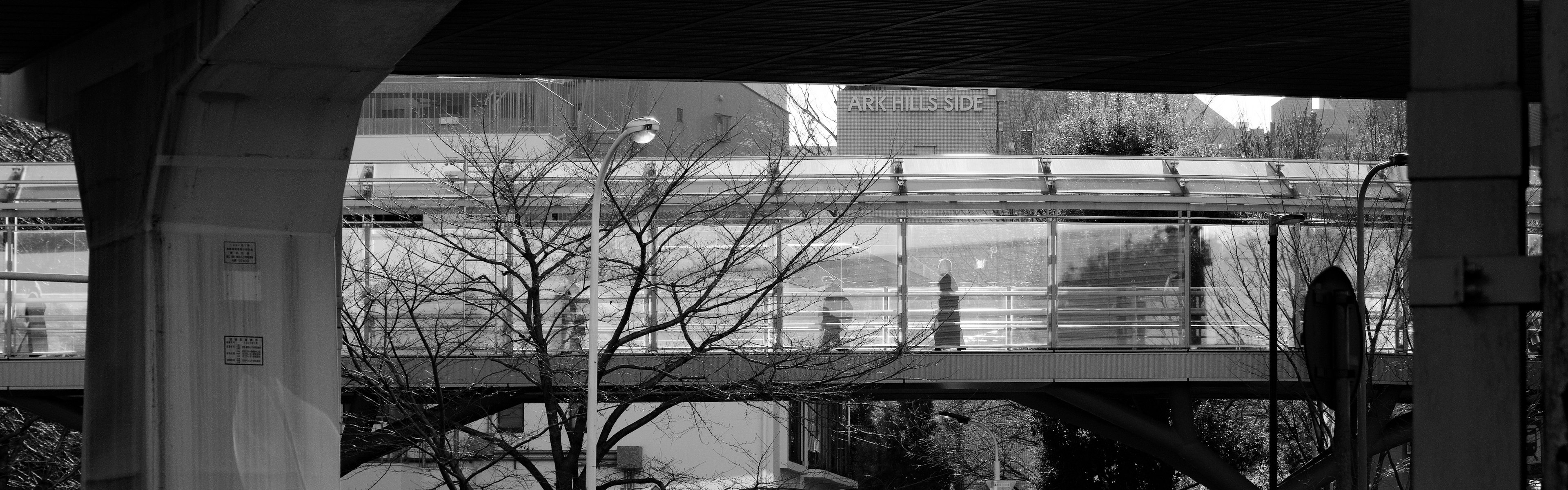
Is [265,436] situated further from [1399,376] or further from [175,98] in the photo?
[1399,376]

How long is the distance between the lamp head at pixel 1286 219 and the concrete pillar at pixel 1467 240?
1657 cm

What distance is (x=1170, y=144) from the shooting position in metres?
40.5

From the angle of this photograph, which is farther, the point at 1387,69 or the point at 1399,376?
the point at 1399,376

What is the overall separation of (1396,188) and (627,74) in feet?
51.0

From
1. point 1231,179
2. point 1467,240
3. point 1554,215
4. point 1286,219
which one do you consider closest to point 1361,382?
point 1286,219

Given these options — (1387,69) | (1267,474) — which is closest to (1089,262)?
(1387,69)

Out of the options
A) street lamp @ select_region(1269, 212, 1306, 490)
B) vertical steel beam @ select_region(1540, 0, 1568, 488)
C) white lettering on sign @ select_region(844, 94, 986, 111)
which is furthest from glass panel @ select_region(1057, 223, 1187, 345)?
white lettering on sign @ select_region(844, 94, 986, 111)

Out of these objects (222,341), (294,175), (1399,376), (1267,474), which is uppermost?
(294,175)

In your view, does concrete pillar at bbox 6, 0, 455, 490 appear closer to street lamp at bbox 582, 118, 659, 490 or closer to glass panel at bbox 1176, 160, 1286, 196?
street lamp at bbox 582, 118, 659, 490

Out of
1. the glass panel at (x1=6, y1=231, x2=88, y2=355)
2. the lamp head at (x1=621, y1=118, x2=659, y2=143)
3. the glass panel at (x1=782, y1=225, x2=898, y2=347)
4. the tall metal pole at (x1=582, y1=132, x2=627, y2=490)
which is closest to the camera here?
the tall metal pole at (x1=582, y1=132, x2=627, y2=490)

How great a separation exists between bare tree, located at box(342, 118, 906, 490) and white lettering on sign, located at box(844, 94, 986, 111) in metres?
33.8

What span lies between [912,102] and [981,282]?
35264 millimetres

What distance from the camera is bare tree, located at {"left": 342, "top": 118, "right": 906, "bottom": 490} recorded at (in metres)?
18.9

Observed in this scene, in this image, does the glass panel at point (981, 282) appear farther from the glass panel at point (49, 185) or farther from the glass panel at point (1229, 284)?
the glass panel at point (49, 185)
